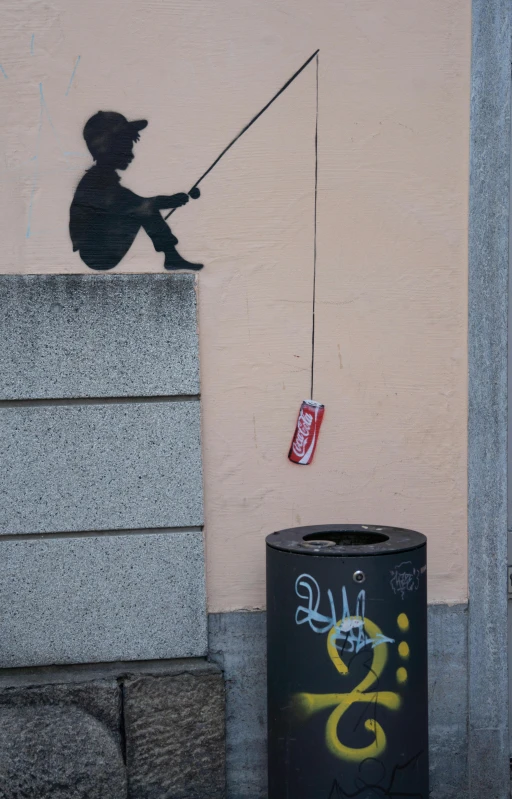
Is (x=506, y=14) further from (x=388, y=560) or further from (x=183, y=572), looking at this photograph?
(x=183, y=572)

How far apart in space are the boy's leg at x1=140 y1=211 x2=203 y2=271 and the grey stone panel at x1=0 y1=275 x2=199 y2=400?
0.22 feet

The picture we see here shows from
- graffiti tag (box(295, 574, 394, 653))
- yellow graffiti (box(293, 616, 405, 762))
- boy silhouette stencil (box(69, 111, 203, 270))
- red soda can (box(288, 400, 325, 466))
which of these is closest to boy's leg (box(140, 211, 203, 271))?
boy silhouette stencil (box(69, 111, 203, 270))

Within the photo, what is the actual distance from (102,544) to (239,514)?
0.60m

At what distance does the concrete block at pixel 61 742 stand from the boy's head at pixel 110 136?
2200 millimetres

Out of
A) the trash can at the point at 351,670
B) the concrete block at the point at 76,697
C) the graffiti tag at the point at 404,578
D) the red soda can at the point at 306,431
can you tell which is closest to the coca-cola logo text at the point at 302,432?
the red soda can at the point at 306,431

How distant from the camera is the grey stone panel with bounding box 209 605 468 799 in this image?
3.21 meters

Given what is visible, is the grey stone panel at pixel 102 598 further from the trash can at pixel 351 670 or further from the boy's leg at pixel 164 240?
the boy's leg at pixel 164 240

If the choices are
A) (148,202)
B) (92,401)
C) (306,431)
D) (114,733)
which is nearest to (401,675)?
(306,431)

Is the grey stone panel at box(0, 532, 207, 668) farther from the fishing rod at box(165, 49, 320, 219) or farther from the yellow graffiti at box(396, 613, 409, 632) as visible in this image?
the fishing rod at box(165, 49, 320, 219)

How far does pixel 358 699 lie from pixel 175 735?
105 cm

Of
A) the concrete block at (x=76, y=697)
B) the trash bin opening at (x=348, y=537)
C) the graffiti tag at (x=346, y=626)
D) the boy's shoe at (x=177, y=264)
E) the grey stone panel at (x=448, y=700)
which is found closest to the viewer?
the graffiti tag at (x=346, y=626)

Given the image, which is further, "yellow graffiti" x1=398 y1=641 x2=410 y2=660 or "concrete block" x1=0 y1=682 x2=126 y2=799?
"concrete block" x1=0 y1=682 x2=126 y2=799

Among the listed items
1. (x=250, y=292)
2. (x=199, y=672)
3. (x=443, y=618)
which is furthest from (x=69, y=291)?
(x=443, y=618)

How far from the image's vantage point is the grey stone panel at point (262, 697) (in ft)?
10.5
